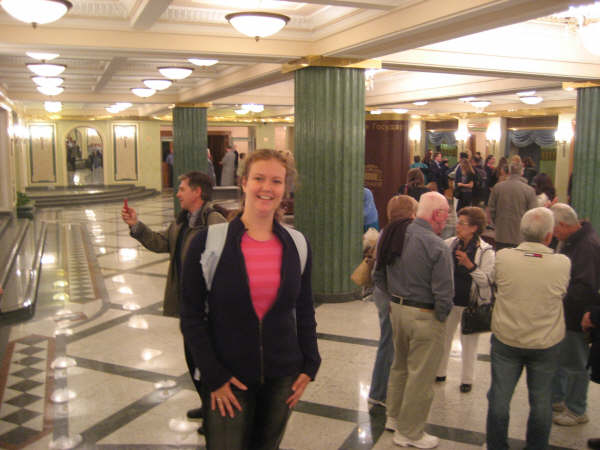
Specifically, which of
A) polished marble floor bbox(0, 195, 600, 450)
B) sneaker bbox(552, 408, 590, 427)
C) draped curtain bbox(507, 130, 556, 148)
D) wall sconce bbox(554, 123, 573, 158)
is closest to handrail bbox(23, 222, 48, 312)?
polished marble floor bbox(0, 195, 600, 450)

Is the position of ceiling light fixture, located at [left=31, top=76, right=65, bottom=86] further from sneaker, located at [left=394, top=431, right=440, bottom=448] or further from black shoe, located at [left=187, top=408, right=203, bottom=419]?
sneaker, located at [left=394, top=431, right=440, bottom=448]

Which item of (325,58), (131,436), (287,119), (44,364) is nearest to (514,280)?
(131,436)

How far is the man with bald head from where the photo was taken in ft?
Result: 10.4

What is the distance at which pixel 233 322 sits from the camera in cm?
199

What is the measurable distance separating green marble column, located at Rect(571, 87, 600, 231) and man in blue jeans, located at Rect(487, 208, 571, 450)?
5.94m

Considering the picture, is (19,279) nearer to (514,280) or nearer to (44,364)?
(44,364)

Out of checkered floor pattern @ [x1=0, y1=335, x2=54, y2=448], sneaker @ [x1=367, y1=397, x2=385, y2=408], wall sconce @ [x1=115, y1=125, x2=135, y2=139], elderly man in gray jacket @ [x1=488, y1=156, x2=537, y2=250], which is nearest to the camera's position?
checkered floor pattern @ [x1=0, y1=335, x2=54, y2=448]

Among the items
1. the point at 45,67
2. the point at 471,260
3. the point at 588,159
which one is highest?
the point at 45,67

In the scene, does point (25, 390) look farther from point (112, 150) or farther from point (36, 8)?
point (112, 150)

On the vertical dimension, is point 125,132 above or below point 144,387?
above

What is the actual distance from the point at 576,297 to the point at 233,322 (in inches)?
90.5

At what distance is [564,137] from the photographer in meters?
18.9

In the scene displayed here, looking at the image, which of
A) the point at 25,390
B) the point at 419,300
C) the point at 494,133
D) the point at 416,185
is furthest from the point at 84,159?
the point at 419,300

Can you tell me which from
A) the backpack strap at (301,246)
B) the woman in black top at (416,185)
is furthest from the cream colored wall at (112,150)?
the backpack strap at (301,246)
